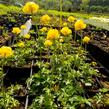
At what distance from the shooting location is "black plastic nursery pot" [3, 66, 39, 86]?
6191 mm

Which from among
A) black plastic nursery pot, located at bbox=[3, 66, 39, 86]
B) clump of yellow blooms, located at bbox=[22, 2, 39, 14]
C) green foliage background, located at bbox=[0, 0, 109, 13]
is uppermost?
clump of yellow blooms, located at bbox=[22, 2, 39, 14]

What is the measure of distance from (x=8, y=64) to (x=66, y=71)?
1.76m

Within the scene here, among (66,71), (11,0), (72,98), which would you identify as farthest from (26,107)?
(11,0)

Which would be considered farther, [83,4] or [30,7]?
[83,4]

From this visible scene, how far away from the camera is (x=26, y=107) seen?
180 inches

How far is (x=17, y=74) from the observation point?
21.4ft

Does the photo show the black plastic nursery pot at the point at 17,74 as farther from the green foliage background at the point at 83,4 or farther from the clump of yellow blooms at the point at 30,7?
the green foliage background at the point at 83,4

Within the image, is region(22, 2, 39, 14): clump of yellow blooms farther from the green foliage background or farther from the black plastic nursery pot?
the green foliage background

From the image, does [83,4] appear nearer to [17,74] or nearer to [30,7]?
[17,74]

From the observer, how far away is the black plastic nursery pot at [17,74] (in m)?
6.19

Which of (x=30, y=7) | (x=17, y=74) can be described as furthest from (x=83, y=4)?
(x=30, y=7)

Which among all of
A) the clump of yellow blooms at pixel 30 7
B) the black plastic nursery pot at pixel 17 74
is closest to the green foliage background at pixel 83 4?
the black plastic nursery pot at pixel 17 74

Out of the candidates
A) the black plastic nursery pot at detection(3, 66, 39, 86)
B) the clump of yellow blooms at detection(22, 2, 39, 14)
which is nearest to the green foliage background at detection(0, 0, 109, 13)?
the black plastic nursery pot at detection(3, 66, 39, 86)

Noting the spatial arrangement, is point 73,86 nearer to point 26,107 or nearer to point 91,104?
point 91,104
